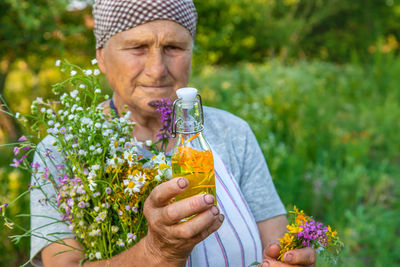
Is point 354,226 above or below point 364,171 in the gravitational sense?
below

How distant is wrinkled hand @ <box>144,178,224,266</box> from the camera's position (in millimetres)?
1001

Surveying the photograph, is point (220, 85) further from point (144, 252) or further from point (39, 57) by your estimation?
point (144, 252)

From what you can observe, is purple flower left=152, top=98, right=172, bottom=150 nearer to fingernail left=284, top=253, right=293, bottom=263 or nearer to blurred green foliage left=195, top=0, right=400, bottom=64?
fingernail left=284, top=253, right=293, bottom=263

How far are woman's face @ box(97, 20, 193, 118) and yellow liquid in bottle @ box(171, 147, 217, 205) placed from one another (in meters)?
0.64

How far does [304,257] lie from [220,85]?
425 centimetres

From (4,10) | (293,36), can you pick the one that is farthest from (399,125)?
(293,36)

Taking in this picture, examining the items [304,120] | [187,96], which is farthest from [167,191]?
[304,120]

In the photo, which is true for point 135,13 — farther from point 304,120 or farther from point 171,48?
point 304,120

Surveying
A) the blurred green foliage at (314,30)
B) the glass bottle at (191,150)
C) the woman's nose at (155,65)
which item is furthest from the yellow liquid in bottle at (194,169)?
the blurred green foliage at (314,30)

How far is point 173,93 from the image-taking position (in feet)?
5.62

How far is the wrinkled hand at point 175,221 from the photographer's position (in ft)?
3.28

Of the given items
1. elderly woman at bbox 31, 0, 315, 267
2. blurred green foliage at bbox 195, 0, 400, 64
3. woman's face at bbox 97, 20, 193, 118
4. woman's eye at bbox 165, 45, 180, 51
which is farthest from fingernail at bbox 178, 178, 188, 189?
blurred green foliage at bbox 195, 0, 400, 64

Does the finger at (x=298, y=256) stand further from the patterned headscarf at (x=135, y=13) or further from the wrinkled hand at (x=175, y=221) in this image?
the patterned headscarf at (x=135, y=13)

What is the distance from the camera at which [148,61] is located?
1651mm
